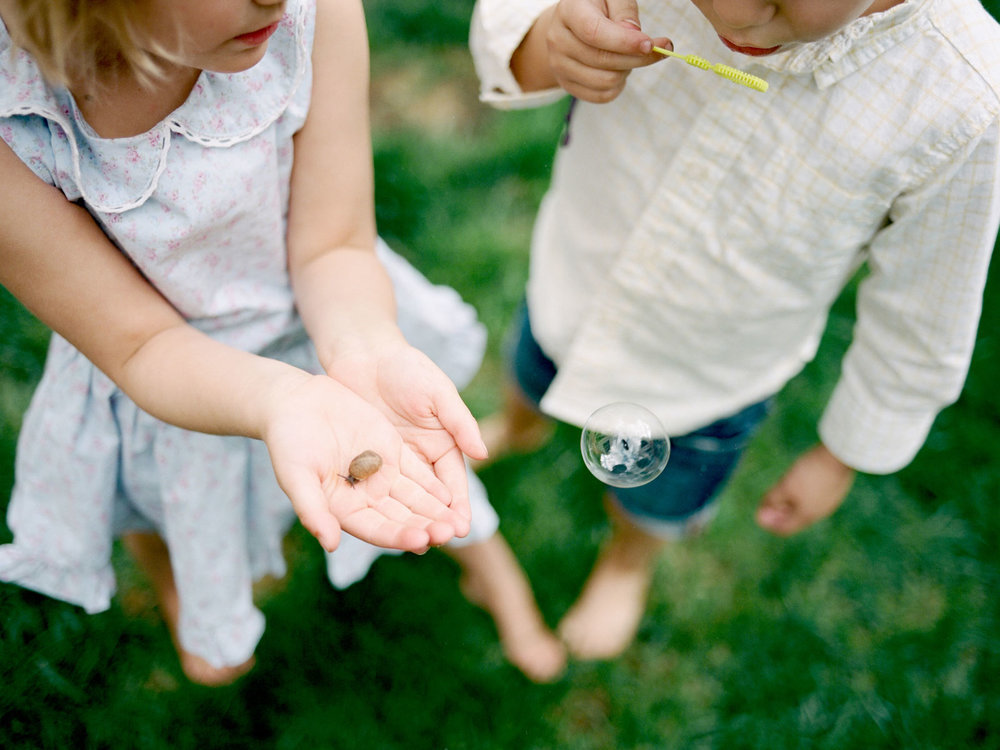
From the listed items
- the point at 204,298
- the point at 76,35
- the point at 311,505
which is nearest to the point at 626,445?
the point at 311,505

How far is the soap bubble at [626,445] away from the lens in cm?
135

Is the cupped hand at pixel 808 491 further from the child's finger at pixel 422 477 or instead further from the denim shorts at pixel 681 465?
the child's finger at pixel 422 477

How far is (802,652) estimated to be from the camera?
77.8 inches

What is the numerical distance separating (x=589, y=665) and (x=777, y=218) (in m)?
1.23

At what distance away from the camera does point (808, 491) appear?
4.94 ft

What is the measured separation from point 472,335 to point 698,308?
485 mm

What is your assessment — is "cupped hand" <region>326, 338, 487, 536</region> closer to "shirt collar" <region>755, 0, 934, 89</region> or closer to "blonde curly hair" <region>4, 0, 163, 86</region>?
"blonde curly hair" <region>4, 0, 163, 86</region>

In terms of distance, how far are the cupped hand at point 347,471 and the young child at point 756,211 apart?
0.50 metres

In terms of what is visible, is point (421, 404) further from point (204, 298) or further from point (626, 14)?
point (626, 14)

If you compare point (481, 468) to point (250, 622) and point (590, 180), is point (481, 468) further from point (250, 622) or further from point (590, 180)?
point (590, 180)

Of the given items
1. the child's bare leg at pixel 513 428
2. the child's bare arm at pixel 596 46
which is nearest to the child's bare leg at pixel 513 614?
the child's bare leg at pixel 513 428

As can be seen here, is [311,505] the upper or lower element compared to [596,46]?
lower

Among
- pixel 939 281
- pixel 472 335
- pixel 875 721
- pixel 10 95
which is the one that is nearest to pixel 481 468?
pixel 472 335

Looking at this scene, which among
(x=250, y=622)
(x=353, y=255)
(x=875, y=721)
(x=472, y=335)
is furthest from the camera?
(x=875, y=721)
